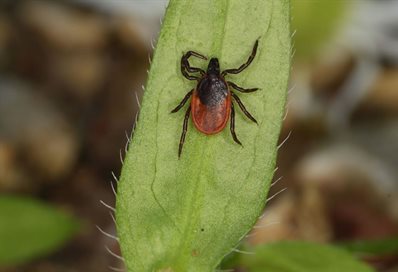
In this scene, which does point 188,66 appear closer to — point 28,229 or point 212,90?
point 212,90

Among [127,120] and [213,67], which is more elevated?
[213,67]

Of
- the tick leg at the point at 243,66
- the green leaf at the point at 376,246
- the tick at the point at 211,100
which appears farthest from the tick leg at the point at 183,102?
the green leaf at the point at 376,246

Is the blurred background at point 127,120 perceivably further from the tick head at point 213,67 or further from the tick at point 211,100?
the tick head at point 213,67

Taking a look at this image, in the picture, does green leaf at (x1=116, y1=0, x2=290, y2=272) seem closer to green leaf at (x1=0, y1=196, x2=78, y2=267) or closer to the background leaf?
green leaf at (x1=0, y1=196, x2=78, y2=267)

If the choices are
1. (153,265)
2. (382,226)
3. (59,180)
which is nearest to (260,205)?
(153,265)

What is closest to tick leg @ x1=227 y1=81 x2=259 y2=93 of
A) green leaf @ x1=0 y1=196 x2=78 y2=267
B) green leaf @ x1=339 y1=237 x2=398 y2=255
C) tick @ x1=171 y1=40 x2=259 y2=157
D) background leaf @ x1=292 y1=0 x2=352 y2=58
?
tick @ x1=171 y1=40 x2=259 y2=157

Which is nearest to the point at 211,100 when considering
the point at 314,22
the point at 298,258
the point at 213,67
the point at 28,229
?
the point at 213,67
